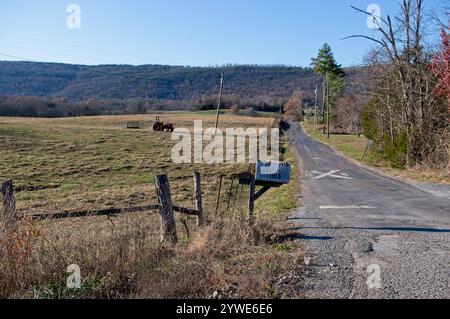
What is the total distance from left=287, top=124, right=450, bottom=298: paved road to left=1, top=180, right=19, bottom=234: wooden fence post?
3.82 metres

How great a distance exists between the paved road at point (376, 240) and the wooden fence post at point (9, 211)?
3.82 metres

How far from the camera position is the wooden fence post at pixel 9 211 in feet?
17.2

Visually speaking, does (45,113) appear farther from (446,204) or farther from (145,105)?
(446,204)

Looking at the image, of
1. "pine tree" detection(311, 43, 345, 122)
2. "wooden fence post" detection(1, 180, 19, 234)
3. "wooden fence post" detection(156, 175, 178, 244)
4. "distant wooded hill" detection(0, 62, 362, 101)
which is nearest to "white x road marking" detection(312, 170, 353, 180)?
"wooden fence post" detection(156, 175, 178, 244)

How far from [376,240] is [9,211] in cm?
599

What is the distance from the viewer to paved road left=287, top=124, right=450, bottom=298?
16.5 feet

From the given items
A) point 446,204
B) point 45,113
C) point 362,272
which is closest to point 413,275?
point 362,272

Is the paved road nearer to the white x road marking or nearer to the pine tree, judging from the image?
the white x road marking

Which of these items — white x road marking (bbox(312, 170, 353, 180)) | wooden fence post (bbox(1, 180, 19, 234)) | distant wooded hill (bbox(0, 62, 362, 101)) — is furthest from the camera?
distant wooded hill (bbox(0, 62, 362, 101))

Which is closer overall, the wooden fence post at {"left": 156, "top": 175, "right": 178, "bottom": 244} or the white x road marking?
the wooden fence post at {"left": 156, "top": 175, "right": 178, "bottom": 244}

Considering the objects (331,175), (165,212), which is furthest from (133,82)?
(165,212)

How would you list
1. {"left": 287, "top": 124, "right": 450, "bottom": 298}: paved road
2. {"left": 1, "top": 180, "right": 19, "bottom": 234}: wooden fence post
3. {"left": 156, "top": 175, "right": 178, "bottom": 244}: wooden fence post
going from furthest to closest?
{"left": 156, "top": 175, "right": 178, "bottom": 244}: wooden fence post < {"left": 1, "top": 180, "right": 19, "bottom": 234}: wooden fence post < {"left": 287, "top": 124, "right": 450, "bottom": 298}: paved road
